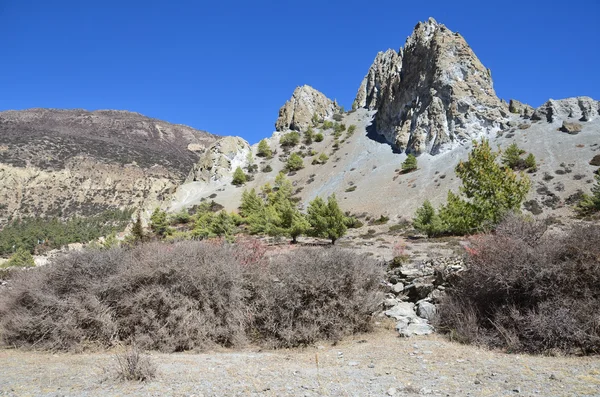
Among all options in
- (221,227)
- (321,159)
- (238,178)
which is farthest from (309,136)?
(221,227)

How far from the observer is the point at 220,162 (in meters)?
64.5

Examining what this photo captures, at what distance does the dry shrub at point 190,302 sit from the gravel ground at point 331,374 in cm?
65

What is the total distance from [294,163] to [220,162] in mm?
13017

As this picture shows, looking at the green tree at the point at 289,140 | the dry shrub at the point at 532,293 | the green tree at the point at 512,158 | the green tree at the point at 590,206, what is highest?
the green tree at the point at 289,140

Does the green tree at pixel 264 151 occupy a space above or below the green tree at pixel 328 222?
above

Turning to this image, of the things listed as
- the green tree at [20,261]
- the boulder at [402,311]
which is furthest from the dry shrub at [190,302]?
the green tree at [20,261]

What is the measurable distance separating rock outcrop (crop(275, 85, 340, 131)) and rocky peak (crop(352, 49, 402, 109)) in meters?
7.51

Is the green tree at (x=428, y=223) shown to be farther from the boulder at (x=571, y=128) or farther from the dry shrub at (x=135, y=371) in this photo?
the boulder at (x=571, y=128)

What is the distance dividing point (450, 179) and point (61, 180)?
8312 cm

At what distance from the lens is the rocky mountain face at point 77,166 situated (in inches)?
3049

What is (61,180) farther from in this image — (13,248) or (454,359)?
(454,359)

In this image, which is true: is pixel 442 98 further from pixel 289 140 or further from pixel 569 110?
pixel 289 140

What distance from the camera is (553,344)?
6035mm

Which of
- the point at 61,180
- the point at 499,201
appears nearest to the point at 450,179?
A: the point at 499,201
